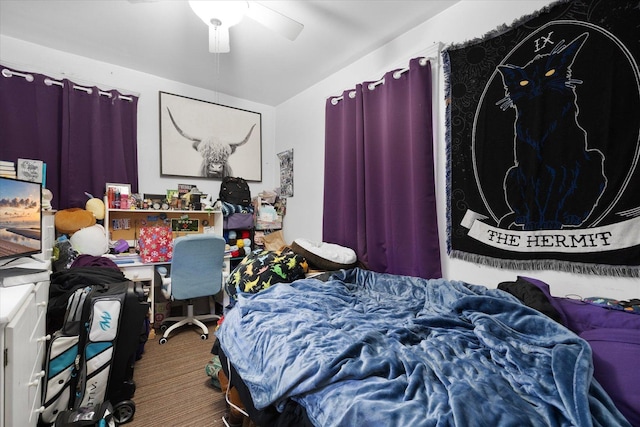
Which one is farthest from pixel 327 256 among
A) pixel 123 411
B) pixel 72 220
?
pixel 72 220

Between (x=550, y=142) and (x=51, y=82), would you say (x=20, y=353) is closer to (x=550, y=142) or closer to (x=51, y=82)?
(x=550, y=142)

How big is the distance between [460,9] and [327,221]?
1992 mm

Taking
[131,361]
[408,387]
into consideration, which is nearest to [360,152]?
[408,387]

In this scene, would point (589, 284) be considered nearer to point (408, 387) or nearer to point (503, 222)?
point (503, 222)

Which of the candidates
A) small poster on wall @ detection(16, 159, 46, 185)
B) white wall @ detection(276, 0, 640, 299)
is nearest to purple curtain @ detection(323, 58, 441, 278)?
white wall @ detection(276, 0, 640, 299)

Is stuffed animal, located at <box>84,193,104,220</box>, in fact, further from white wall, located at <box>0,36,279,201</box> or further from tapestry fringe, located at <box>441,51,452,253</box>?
tapestry fringe, located at <box>441,51,452,253</box>

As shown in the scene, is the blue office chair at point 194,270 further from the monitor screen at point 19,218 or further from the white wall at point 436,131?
the white wall at point 436,131

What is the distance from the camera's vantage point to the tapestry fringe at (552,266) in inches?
53.2

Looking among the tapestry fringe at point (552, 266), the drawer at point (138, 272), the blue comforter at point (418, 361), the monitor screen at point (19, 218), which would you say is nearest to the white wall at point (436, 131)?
the tapestry fringe at point (552, 266)

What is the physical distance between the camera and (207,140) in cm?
338

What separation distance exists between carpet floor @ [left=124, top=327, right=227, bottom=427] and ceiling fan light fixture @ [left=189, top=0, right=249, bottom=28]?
235 cm

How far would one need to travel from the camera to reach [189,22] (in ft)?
7.16

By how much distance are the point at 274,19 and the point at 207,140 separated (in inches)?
79.4

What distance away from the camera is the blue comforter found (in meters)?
0.75
